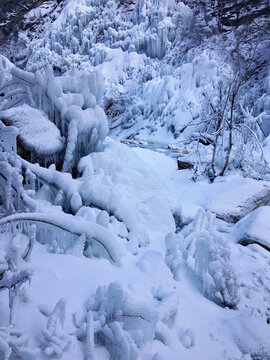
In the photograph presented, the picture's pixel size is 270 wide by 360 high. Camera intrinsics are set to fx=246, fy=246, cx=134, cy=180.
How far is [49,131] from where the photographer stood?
4.92 m

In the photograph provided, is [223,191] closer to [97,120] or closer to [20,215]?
[97,120]

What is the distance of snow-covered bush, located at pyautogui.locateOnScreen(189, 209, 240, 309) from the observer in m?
2.69

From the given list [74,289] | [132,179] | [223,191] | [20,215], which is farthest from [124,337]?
[223,191]

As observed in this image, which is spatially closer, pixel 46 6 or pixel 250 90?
pixel 250 90

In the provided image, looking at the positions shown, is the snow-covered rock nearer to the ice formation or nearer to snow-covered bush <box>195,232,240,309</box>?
snow-covered bush <box>195,232,240,309</box>

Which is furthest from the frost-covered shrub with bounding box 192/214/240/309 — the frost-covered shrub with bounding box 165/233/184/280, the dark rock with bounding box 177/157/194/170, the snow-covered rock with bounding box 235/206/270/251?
the dark rock with bounding box 177/157/194/170

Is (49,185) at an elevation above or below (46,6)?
below

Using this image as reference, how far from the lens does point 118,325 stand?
162 cm

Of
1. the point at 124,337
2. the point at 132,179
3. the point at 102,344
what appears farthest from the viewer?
the point at 132,179

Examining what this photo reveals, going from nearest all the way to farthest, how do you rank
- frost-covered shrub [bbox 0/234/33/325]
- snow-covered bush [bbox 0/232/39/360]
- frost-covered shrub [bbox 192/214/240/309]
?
snow-covered bush [bbox 0/232/39/360] → frost-covered shrub [bbox 0/234/33/325] → frost-covered shrub [bbox 192/214/240/309]

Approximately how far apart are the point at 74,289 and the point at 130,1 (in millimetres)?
51512

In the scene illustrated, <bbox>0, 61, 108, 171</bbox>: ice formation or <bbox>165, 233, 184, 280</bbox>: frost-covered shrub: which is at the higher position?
<bbox>0, 61, 108, 171</bbox>: ice formation

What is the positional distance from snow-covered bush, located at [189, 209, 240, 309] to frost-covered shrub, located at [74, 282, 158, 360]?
1.24 meters

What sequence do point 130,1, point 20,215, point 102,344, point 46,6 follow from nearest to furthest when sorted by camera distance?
point 102,344
point 20,215
point 130,1
point 46,6
